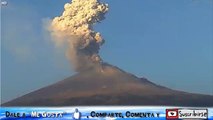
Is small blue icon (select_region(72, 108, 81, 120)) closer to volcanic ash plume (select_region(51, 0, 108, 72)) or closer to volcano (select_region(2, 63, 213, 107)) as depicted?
volcano (select_region(2, 63, 213, 107))

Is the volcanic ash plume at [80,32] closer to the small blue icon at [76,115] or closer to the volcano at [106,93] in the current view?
the volcano at [106,93]

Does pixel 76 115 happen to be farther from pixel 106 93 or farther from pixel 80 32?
pixel 80 32

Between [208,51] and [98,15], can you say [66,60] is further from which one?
[208,51]

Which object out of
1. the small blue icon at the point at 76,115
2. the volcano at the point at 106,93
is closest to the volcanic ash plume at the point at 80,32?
the volcano at the point at 106,93

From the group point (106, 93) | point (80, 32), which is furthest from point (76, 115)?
point (80, 32)

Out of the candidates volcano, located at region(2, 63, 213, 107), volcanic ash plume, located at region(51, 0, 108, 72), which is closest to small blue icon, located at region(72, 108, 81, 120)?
volcano, located at region(2, 63, 213, 107)

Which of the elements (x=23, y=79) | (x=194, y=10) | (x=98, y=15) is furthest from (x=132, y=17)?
(x=23, y=79)
